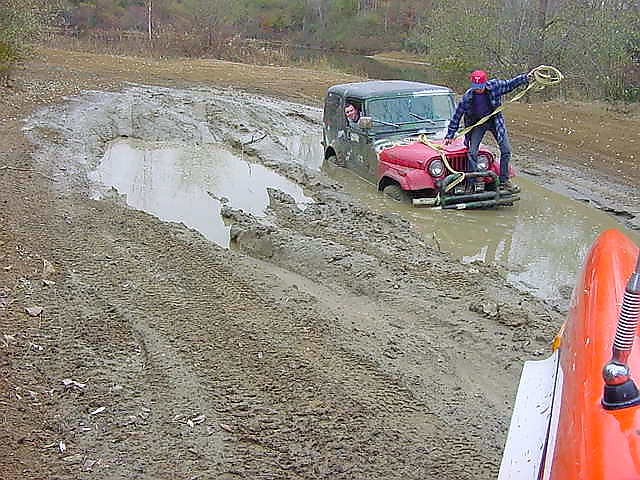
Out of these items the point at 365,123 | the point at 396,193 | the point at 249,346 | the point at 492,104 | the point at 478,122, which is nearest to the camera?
the point at 249,346

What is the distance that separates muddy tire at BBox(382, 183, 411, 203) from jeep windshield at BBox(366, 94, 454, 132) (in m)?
1.06

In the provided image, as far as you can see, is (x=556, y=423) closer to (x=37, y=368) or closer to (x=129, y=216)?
(x=37, y=368)

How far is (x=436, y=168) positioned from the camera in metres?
9.89

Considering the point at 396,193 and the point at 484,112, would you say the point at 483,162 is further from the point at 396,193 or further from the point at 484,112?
the point at 396,193

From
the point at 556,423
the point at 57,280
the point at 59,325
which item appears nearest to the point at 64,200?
the point at 57,280

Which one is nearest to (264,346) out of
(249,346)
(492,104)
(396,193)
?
(249,346)

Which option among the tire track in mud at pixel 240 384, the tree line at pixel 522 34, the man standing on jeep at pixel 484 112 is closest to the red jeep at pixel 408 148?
the man standing on jeep at pixel 484 112

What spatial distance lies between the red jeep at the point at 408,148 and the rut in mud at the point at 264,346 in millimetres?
1065

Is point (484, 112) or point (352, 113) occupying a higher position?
point (484, 112)

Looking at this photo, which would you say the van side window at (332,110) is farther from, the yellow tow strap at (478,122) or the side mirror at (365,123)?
the yellow tow strap at (478,122)

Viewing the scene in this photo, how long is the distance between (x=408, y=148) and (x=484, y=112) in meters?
1.13

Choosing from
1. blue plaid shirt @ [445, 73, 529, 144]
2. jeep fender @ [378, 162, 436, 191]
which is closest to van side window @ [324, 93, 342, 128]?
jeep fender @ [378, 162, 436, 191]

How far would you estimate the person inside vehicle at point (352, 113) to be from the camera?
38.0 feet

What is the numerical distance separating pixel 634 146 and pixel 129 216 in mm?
10636
